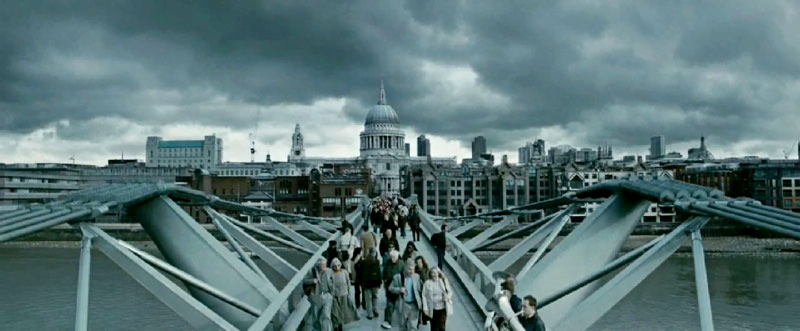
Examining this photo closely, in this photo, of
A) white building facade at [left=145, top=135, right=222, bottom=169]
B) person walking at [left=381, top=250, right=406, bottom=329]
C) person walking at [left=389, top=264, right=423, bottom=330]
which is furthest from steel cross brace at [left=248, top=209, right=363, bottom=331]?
white building facade at [left=145, top=135, right=222, bottom=169]

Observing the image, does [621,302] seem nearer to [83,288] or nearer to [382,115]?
[83,288]

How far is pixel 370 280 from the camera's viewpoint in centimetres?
771

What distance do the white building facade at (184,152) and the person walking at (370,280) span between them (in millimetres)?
122580

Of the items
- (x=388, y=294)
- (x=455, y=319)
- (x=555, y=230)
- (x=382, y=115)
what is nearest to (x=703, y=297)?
(x=455, y=319)

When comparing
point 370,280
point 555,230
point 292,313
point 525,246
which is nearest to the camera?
point 370,280

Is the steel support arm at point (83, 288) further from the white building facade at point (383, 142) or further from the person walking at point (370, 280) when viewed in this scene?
the white building facade at point (383, 142)

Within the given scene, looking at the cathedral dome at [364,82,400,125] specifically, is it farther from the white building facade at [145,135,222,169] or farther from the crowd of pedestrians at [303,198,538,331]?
the crowd of pedestrians at [303,198,538,331]

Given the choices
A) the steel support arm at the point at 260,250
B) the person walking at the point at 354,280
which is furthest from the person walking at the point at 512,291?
the steel support arm at the point at 260,250

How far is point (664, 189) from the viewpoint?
6.89 meters

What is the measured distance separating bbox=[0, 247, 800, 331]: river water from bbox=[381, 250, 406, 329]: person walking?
42.2ft

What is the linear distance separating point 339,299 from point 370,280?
2.54 ft

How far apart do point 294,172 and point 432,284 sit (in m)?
103

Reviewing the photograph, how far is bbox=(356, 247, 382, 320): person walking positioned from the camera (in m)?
7.71

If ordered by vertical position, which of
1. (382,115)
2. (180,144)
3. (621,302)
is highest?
(382,115)
